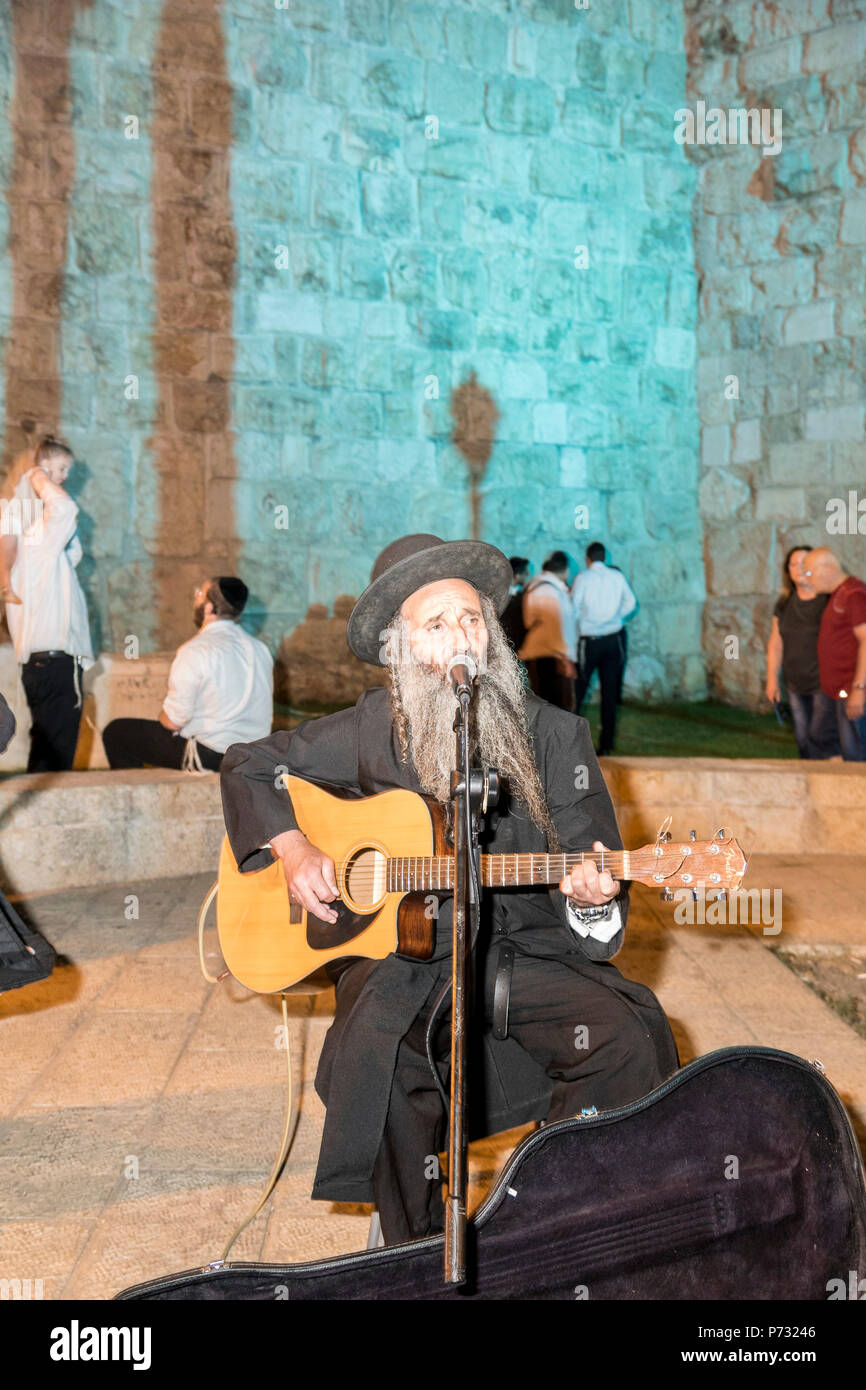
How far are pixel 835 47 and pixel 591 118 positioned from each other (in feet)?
7.73

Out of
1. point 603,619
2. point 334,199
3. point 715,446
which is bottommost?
point 603,619

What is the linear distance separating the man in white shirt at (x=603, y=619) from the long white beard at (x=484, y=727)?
653cm

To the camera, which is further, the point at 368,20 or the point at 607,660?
the point at 368,20

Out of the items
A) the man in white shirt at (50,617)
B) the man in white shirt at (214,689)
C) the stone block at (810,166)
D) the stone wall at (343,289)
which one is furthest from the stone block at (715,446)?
the man in white shirt at (50,617)

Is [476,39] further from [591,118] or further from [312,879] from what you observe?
[312,879]

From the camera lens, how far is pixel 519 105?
11.0 meters

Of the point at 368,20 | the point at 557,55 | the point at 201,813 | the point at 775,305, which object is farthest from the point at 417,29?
the point at 201,813

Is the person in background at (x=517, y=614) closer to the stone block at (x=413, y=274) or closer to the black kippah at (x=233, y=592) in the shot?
the stone block at (x=413, y=274)

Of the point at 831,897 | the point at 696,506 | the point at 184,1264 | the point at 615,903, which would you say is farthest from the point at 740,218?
the point at 184,1264

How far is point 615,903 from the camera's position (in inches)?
100

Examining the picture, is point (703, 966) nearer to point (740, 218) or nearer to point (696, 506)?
point (696, 506)

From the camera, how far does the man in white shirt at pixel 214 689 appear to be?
5754 millimetres

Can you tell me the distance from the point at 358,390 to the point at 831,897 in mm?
6929
